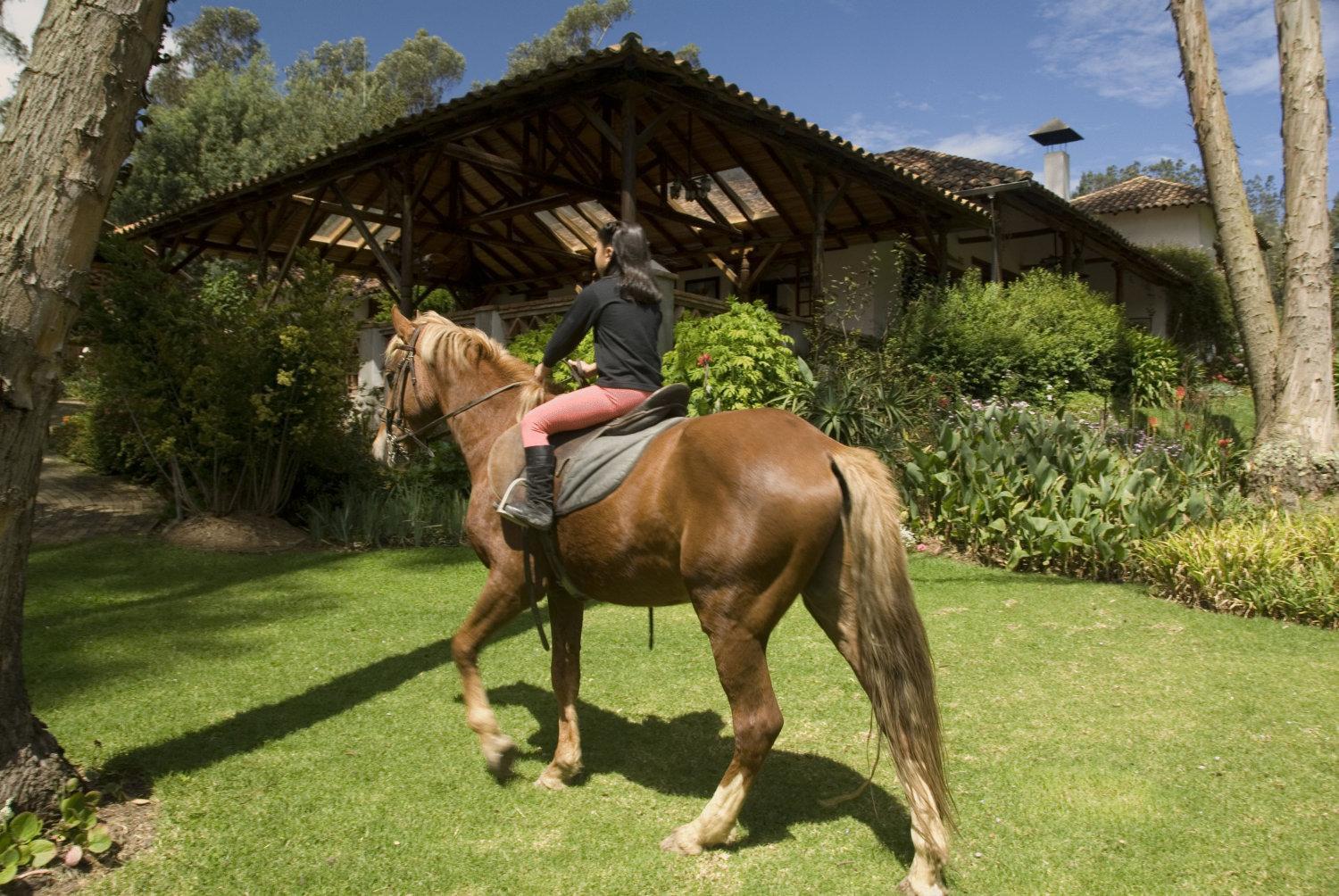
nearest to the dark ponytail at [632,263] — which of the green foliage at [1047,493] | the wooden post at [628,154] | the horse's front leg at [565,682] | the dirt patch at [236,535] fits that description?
the horse's front leg at [565,682]

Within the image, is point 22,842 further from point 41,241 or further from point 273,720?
point 41,241

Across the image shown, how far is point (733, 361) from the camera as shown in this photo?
32.1 feet

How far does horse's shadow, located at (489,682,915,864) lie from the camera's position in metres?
3.55

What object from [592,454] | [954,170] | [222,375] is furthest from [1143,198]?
[592,454]

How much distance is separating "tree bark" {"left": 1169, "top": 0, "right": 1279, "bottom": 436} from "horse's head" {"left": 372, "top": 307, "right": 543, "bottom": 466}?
980cm

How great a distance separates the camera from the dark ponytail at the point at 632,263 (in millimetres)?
3793

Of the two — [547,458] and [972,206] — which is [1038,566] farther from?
[972,206]

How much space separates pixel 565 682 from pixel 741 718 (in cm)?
121

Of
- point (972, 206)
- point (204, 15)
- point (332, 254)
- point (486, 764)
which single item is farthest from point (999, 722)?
point (204, 15)

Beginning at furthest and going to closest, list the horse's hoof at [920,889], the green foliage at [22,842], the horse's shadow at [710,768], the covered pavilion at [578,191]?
the covered pavilion at [578,191] < the horse's shadow at [710,768] < the horse's hoof at [920,889] < the green foliage at [22,842]

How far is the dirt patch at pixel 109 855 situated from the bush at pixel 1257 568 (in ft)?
24.1

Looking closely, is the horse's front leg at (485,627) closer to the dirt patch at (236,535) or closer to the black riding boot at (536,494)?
the black riding boot at (536,494)

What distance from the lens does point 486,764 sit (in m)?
4.01

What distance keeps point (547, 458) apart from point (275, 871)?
1879 millimetres
